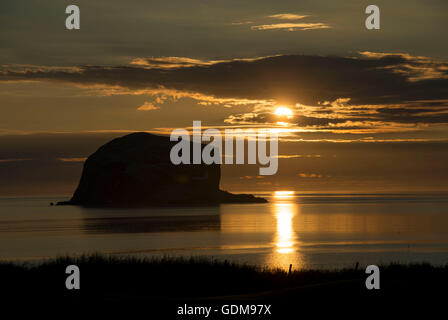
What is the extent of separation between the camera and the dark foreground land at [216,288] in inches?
540

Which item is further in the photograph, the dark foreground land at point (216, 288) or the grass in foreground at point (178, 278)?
the grass in foreground at point (178, 278)

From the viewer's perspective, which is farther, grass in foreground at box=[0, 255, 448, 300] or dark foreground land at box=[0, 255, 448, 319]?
grass in foreground at box=[0, 255, 448, 300]

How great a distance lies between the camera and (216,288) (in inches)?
902

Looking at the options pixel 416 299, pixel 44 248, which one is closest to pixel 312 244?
pixel 44 248

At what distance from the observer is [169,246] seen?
215 ft

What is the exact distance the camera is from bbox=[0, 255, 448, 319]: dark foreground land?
13719mm

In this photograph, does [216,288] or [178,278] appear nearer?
[216,288]
